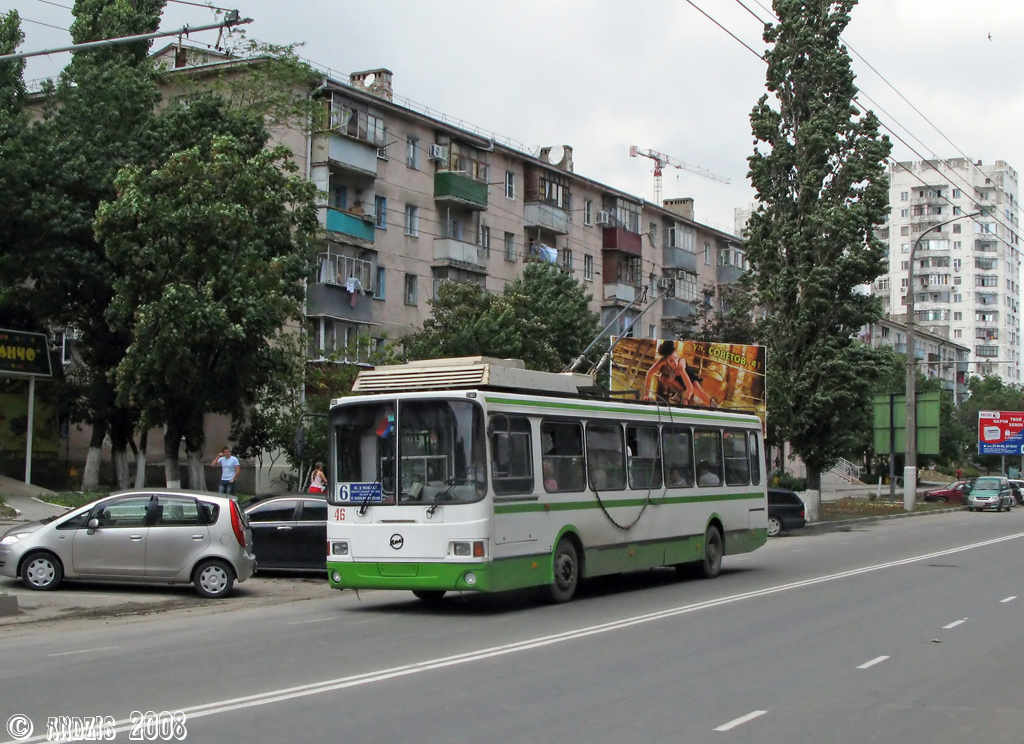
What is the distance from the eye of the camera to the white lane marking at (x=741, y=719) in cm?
784

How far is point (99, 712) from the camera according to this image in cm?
793

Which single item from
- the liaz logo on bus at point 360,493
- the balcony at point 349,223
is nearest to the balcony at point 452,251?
the balcony at point 349,223

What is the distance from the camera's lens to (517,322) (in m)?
38.2

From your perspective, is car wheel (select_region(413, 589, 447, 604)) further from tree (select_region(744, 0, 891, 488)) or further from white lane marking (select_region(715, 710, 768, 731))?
tree (select_region(744, 0, 891, 488))

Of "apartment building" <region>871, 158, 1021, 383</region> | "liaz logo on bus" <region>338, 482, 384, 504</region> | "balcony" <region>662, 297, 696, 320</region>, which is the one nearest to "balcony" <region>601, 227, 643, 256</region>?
"balcony" <region>662, 297, 696, 320</region>

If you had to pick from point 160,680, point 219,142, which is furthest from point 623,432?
point 219,142

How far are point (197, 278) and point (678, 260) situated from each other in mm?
38856

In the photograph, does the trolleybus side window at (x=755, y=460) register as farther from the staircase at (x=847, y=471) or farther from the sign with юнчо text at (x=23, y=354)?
the staircase at (x=847, y=471)

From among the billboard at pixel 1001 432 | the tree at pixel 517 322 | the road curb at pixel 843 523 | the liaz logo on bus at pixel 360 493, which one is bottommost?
the road curb at pixel 843 523

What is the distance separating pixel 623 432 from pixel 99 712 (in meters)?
10.1

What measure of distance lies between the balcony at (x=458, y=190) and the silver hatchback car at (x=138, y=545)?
31.2 m

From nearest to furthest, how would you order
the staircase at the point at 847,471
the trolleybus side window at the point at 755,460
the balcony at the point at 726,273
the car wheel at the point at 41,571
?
the car wheel at the point at 41,571 → the trolleybus side window at the point at 755,460 → the balcony at the point at 726,273 → the staircase at the point at 847,471

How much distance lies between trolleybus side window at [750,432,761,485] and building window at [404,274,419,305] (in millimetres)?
25503

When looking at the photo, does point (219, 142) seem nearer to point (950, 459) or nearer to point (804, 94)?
point (804, 94)
